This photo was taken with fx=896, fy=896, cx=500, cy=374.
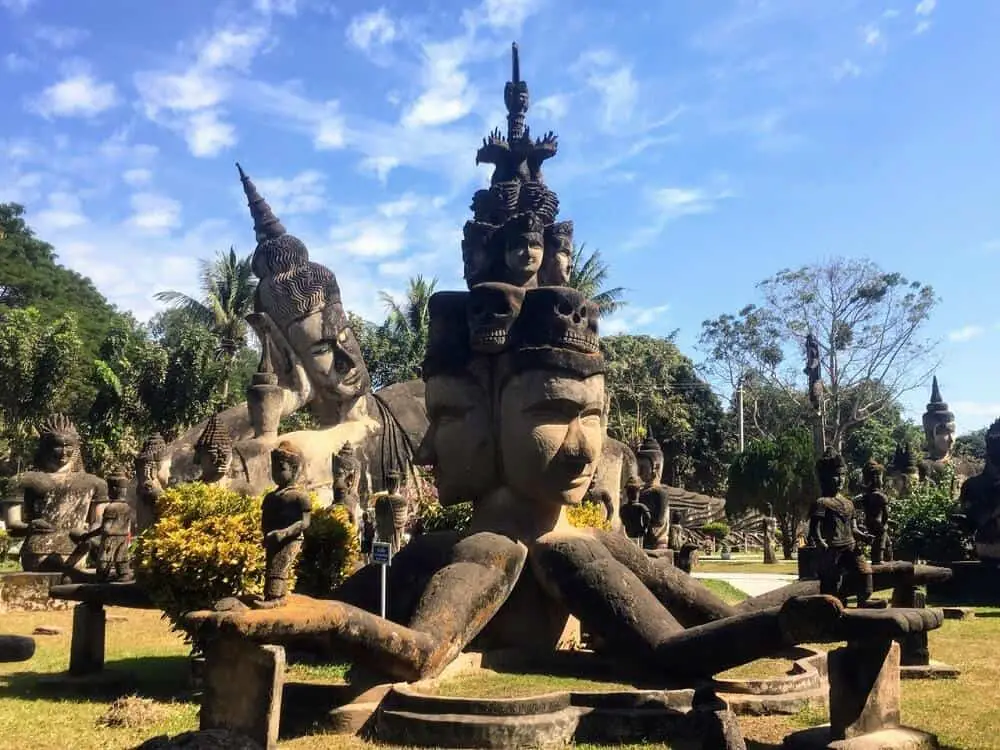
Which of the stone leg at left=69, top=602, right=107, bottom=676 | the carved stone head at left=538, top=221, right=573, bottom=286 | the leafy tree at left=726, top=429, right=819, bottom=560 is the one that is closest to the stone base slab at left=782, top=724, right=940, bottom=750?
the carved stone head at left=538, top=221, right=573, bottom=286

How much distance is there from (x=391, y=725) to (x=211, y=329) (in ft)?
95.6

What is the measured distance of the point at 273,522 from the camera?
222 inches

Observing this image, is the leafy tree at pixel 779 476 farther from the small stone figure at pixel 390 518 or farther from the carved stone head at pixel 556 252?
the carved stone head at pixel 556 252

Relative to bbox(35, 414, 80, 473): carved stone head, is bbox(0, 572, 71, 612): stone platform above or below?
below

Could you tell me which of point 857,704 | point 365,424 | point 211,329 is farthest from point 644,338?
point 857,704

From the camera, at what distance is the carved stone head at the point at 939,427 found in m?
26.9

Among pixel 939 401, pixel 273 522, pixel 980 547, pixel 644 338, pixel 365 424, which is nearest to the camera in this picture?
pixel 273 522

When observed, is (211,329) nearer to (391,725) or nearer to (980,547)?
(980,547)

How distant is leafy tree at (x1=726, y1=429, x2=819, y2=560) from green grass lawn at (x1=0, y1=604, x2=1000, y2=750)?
49.8 feet

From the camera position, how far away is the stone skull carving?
765cm

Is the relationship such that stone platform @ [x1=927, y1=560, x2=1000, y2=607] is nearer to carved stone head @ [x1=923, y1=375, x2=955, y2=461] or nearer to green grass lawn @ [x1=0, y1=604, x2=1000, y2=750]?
green grass lawn @ [x1=0, y1=604, x2=1000, y2=750]

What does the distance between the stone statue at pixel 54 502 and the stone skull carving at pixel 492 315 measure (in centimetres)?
760

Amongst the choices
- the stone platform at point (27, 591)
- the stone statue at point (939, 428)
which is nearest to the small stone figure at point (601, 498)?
the stone platform at point (27, 591)

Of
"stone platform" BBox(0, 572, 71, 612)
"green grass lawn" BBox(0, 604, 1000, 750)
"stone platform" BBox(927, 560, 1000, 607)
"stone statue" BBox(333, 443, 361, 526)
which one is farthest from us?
"stone platform" BBox(927, 560, 1000, 607)
